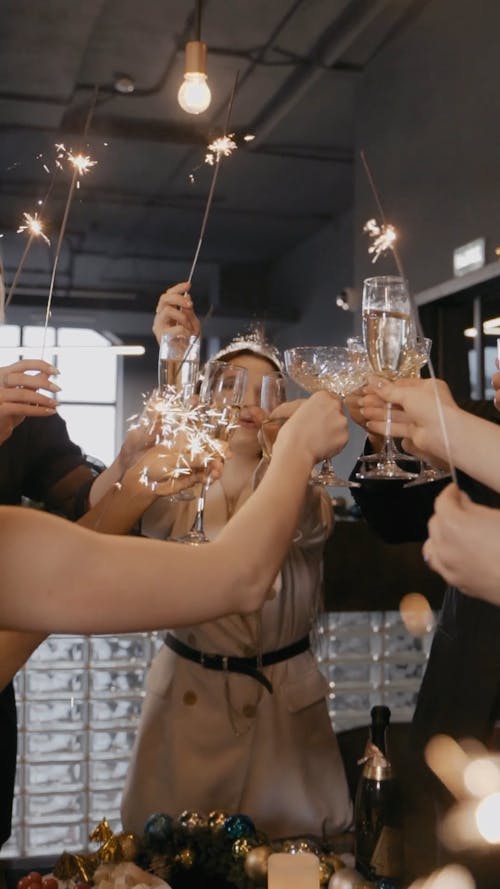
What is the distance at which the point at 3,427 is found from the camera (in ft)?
4.26

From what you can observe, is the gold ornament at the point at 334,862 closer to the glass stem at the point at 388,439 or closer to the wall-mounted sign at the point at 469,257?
the glass stem at the point at 388,439

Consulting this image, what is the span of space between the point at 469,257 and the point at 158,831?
264 cm

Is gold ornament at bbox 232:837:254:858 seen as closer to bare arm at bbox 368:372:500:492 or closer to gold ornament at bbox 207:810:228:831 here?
gold ornament at bbox 207:810:228:831

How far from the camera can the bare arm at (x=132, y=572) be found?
0.90m

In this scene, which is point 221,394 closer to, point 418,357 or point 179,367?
Result: point 179,367

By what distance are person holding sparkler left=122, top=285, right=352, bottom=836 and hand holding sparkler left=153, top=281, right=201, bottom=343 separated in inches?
24.8

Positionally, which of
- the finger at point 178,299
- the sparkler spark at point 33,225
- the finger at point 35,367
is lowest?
the finger at point 35,367

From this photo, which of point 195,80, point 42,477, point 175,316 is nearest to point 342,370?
point 175,316

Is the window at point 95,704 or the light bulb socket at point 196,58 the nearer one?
the light bulb socket at point 196,58

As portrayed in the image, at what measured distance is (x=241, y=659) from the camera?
211 centimetres

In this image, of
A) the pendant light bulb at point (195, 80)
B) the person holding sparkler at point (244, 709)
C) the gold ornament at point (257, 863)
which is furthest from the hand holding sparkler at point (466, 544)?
the pendant light bulb at point (195, 80)

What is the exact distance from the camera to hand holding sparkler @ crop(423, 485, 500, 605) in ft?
3.02

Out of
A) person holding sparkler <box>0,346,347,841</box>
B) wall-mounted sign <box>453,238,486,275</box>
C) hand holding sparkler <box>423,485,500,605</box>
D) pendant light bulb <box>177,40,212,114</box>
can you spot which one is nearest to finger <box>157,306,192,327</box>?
person holding sparkler <box>0,346,347,841</box>

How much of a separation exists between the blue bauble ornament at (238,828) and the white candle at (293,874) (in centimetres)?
20
